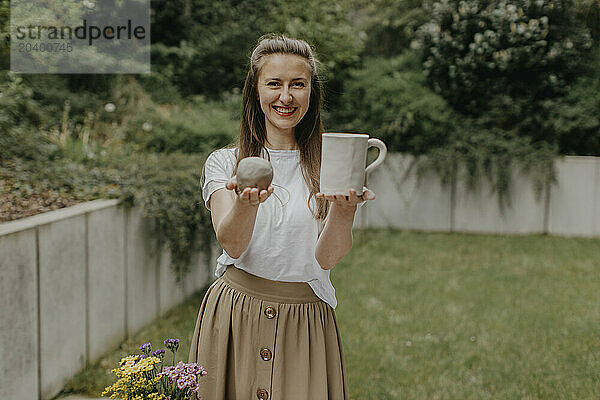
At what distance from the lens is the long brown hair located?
1.84m

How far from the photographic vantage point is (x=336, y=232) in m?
1.71

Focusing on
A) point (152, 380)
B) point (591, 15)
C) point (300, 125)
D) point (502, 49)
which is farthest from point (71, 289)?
point (591, 15)

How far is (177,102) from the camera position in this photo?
7512mm

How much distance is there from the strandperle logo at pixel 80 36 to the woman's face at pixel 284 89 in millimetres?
3947

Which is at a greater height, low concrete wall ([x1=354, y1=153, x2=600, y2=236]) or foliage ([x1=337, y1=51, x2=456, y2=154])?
foliage ([x1=337, y1=51, x2=456, y2=154])

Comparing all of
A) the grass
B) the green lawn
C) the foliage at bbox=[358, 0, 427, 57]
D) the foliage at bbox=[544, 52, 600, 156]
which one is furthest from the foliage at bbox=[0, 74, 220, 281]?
the foliage at bbox=[358, 0, 427, 57]

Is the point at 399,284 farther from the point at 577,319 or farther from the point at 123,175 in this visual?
the point at 123,175

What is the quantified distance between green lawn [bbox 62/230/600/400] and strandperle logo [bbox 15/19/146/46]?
8.72ft

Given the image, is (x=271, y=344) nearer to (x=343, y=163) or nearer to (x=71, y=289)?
(x=343, y=163)

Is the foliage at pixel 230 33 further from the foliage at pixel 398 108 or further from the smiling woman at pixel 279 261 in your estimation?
the smiling woman at pixel 279 261

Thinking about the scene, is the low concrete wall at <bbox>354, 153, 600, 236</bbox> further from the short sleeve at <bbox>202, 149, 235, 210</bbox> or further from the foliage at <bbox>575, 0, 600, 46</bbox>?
the short sleeve at <bbox>202, 149, 235, 210</bbox>

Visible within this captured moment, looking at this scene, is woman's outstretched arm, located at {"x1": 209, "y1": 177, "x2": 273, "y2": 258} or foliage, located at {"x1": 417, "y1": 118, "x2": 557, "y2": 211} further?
foliage, located at {"x1": 417, "y1": 118, "x2": 557, "y2": 211}

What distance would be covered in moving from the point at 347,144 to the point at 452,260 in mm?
4853

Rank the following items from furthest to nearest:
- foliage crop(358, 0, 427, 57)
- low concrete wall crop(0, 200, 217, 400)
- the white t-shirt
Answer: foliage crop(358, 0, 427, 57) < low concrete wall crop(0, 200, 217, 400) < the white t-shirt
